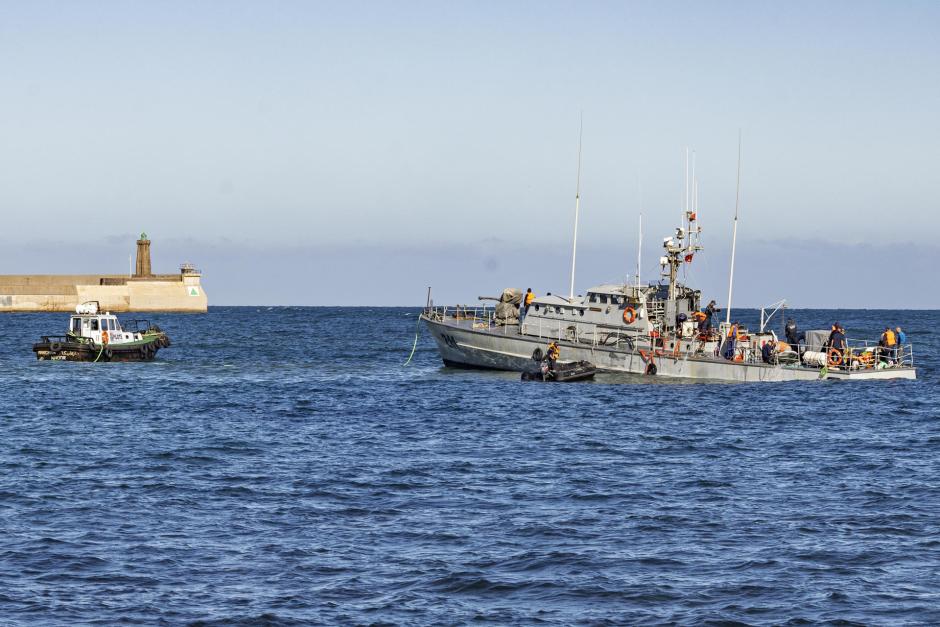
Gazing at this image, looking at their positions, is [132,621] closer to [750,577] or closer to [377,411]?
[750,577]

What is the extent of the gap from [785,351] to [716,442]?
19.1 m

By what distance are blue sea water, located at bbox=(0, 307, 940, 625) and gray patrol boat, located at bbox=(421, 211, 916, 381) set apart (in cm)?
509

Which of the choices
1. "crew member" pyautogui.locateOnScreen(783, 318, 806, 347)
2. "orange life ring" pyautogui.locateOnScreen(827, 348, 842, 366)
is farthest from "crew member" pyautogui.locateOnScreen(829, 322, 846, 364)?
"crew member" pyautogui.locateOnScreen(783, 318, 806, 347)

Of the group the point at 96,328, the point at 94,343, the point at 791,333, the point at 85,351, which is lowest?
the point at 85,351

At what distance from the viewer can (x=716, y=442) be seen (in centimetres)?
3152

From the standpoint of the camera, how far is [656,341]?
50281mm

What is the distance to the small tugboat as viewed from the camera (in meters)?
62.4

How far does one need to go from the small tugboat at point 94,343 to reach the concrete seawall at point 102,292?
112 m

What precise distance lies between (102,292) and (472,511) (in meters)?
163

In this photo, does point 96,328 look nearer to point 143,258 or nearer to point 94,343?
point 94,343

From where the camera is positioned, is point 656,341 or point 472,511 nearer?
point 472,511

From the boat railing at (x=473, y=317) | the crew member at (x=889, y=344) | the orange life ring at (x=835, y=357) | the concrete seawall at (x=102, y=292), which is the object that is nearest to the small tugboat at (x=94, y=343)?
the boat railing at (x=473, y=317)

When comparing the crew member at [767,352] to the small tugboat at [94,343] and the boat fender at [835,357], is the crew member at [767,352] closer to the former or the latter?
the boat fender at [835,357]

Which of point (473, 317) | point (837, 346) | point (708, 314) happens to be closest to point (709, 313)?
point (708, 314)
